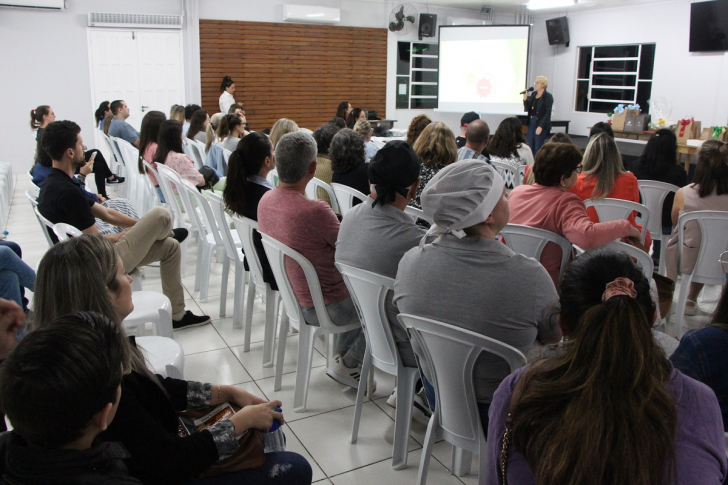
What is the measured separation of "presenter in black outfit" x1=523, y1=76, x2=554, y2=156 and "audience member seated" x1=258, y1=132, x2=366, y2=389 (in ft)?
26.8

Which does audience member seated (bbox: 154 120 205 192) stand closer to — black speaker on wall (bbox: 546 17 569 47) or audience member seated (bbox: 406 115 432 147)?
audience member seated (bbox: 406 115 432 147)

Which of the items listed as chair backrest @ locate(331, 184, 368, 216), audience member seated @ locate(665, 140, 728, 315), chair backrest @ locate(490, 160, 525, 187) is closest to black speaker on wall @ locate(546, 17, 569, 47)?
chair backrest @ locate(490, 160, 525, 187)

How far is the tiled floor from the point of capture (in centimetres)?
223

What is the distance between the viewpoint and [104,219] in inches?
140

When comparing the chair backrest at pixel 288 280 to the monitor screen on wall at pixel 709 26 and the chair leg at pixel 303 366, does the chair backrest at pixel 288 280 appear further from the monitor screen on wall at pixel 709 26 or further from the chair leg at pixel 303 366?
the monitor screen on wall at pixel 709 26

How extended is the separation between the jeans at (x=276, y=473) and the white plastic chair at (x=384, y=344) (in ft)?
2.13

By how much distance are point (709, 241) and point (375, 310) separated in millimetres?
2193

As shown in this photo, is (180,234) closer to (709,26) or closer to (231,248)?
(231,248)

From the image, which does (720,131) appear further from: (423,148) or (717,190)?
(423,148)

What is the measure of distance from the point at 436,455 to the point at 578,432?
146cm

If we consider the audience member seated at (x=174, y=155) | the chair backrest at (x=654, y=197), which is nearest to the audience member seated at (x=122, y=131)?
the audience member seated at (x=174, y=155)

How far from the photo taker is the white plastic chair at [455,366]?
1.60m

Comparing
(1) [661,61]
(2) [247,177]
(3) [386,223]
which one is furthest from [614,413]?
(1) [661,61]

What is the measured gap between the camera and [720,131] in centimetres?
771
